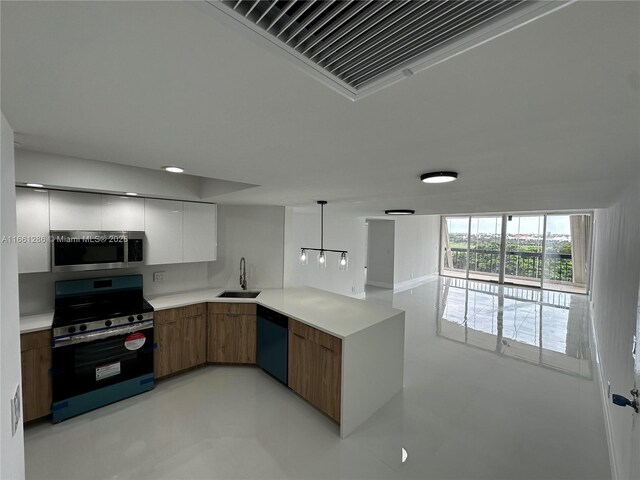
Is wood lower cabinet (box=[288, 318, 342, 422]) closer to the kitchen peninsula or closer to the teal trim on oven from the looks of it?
the kitchen peninsula

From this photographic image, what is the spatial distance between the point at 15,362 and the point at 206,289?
9.18 feet

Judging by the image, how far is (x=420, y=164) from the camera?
1.61 metres

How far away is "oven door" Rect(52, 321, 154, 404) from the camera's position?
7.92ft

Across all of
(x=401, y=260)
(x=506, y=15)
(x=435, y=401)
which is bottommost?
(x=435, y=401)

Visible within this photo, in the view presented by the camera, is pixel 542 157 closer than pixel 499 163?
Yes

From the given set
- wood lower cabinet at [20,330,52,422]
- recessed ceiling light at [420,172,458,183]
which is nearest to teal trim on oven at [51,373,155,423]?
wood lower cabinet at [20,330,52,422]

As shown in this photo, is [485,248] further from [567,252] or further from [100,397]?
[100,397]

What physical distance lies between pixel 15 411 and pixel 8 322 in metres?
0.40

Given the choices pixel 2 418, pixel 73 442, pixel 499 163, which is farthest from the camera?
pixel 73 442

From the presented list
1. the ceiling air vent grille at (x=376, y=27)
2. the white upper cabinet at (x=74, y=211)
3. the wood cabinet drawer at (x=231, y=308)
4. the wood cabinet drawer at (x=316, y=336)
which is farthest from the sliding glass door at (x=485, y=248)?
the white upper cabinet at (x=74, y=211)

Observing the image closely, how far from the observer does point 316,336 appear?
2631 millimetres

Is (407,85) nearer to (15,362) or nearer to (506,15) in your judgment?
(506,15)

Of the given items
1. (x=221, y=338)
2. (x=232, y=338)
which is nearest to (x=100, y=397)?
(x=221, y=338)

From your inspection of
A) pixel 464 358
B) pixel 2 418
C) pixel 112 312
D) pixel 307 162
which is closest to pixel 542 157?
pixel 307 162
